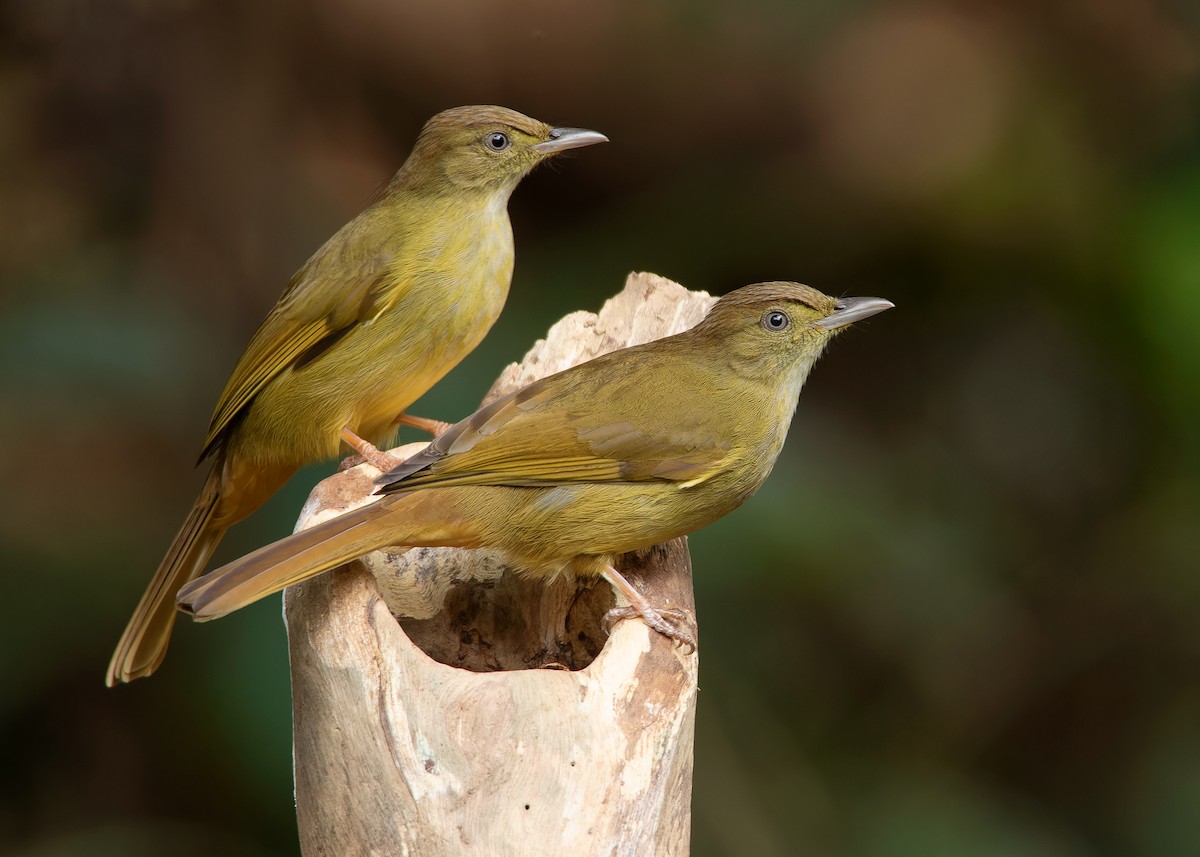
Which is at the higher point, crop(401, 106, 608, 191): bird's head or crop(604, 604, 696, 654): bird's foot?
crop(401, 106, 608, 191): bird's head

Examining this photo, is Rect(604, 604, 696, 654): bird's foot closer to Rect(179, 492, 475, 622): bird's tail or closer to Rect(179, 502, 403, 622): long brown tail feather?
Rect(179, 492, 475, 622): bird's tail

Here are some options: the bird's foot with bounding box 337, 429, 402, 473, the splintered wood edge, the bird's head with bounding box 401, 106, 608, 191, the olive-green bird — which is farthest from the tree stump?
the bird's head with bounding box 401, 106, 608, 191

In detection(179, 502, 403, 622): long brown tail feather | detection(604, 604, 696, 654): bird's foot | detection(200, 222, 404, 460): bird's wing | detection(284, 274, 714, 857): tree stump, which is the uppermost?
detection(200, 222, 404, 460): bird's wing

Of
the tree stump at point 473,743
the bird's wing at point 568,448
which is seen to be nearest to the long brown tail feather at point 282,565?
the tree stump at point 473,743

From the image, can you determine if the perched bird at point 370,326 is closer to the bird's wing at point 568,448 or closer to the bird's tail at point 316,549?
the bird's wing at point 568,448

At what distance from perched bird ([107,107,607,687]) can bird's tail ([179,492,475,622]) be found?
748mm

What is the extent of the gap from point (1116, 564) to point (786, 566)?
1.23 m

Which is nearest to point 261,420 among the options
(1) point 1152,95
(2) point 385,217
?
(2) point 385,217

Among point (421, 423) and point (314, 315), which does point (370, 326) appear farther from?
point (421, 423)

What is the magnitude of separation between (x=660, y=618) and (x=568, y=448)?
1.61 ft

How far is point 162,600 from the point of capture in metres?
4.25

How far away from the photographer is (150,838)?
4.85 metres

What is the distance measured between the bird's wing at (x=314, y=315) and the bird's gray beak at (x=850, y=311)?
Answer: 120 centimetres

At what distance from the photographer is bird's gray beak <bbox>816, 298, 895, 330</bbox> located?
3873 millimetres
